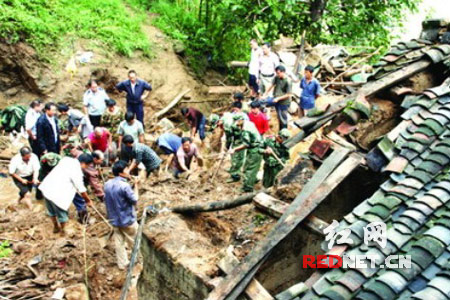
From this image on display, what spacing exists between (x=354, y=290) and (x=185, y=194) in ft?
15.4

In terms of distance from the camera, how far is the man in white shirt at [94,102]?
10557 mm

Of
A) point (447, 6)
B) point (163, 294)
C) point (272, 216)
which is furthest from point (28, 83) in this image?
point (447, 6)

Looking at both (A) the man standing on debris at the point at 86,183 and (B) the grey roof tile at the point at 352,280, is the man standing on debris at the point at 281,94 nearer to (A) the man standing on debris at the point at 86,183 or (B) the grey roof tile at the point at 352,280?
(A) the man standing on debris at the point at 86,183

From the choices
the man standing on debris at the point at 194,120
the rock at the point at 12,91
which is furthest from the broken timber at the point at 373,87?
the rock at the point at 12,91

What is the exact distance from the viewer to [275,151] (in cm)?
775

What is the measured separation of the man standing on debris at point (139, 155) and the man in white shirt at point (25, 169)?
5.77 ft

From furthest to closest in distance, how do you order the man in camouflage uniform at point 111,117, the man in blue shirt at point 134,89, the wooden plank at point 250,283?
the man in blue shirt at point 134,89 → the man in camouflage uniform at point 111,117 → the wooden plank at point 250,283

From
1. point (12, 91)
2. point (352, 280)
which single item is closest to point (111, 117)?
point (12, 91)

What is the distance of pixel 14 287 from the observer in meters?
7.04

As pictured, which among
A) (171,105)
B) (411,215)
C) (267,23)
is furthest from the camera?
(267,23)

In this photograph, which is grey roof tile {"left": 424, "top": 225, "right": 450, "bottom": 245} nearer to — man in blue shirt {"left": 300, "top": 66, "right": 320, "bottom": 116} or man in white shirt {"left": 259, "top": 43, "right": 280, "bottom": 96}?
man in blue shirt {"left": 300, "top": 66, "right": 320, "bottom": 116}

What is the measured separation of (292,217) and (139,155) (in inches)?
190

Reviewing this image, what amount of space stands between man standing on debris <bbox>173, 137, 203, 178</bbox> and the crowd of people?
2 cm

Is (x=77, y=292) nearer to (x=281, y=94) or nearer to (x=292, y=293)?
(x=292, y=293)
